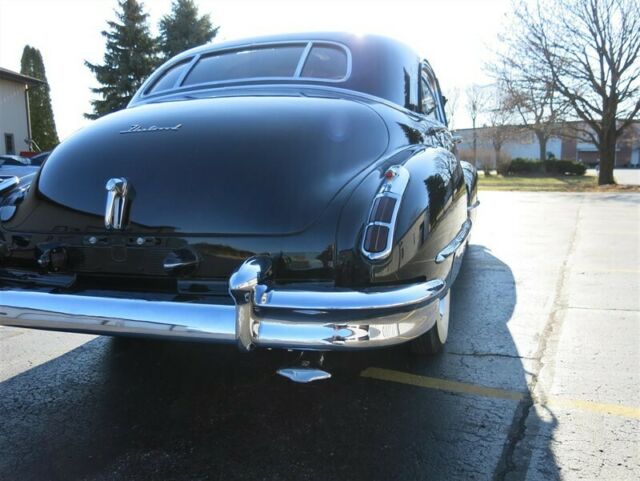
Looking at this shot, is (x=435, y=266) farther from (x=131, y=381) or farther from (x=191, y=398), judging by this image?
(x=131, y=381)

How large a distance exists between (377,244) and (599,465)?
48.2 inches

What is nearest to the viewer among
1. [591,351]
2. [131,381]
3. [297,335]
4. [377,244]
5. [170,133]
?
[297,335]

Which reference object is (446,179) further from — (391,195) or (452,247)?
(391,195)

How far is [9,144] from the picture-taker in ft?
90.6

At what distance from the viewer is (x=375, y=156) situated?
250 centimetres

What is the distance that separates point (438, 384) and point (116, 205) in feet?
6.09

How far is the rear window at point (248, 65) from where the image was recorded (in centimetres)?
340

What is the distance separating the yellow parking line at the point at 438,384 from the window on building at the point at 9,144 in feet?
97.5

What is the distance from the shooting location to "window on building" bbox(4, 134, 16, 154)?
2736 cm

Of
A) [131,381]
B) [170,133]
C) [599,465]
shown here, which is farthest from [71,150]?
[599,465]

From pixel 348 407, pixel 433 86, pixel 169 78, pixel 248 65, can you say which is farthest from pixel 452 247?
pixel 433 86

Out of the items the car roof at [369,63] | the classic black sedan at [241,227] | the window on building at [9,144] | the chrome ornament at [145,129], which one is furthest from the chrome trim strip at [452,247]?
the window on building at [9,144]

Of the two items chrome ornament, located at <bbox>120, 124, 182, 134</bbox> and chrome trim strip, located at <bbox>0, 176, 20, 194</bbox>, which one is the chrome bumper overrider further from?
chrome trim strip, located at <bbox>0, 176, 20, 194</bbox>

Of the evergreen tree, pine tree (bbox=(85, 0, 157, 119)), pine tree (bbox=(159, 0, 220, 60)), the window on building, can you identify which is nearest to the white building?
the window on building
